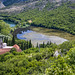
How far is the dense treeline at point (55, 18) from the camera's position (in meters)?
147

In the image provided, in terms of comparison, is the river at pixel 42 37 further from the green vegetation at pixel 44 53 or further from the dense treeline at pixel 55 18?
the dense treeline at pixel 55 18


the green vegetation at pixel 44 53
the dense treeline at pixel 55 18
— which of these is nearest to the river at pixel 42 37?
the green vegetation at pixel 44 53

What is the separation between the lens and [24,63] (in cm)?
4225

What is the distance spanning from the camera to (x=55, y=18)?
548 feet

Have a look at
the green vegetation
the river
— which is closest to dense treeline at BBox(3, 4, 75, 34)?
the green vegetation

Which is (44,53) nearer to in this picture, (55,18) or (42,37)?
(42,37)

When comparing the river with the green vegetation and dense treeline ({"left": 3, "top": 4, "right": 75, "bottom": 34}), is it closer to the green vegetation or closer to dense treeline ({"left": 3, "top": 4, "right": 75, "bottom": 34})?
the green vegetation

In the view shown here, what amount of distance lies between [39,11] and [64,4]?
3204 cm

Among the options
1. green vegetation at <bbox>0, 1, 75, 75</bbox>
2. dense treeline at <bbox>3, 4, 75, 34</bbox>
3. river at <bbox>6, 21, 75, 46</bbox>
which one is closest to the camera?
green vegetation at <bbox>0, 1, 75, 75</bbox>

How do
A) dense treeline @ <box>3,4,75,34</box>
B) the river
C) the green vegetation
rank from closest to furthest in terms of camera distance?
the green vegetation < the river < dense treeline @ <box>3,4,75,34</box>

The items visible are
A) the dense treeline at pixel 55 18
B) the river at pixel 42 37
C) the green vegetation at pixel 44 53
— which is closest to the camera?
the green vegetation at pixel 44 53

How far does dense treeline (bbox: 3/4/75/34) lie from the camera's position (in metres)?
147

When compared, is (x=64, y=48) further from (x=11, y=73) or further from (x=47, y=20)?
(x=47, y=20)

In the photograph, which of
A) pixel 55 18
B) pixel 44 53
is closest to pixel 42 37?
pixel 44 53
